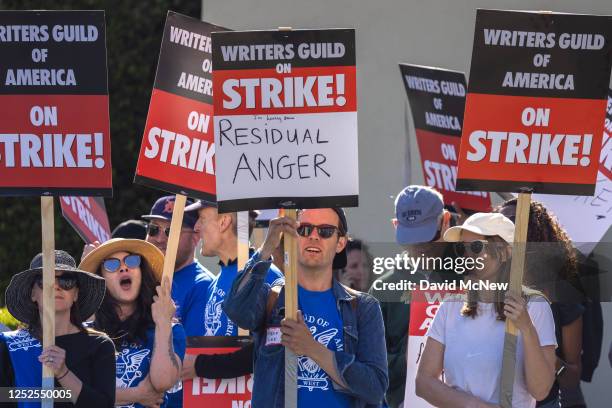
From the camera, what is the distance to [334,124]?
5.74 m

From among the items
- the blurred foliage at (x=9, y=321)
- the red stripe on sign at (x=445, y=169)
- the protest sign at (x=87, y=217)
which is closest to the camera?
the blurred foliage at (x=9, y=321)

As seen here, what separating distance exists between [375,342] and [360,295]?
0.72ft

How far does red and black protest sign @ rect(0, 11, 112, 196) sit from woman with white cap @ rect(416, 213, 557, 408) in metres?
1.60

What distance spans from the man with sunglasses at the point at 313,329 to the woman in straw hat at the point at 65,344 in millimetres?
595

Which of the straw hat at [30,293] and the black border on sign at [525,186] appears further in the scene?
the straw hat at [30,293]

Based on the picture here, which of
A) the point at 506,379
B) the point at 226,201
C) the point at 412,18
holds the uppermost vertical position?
the point at 412,18

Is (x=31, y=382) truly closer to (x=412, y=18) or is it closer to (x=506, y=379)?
(x=506, y=379)

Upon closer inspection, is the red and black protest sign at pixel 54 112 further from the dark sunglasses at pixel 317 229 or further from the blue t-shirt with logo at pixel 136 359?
the dark sunglasses at pixel 317 229

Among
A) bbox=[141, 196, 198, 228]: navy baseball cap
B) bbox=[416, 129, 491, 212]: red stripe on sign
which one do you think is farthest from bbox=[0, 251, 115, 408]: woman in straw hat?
bbox=[416, 129, 491, 212]: red stripe on sign

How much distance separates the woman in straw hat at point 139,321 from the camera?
6.02m

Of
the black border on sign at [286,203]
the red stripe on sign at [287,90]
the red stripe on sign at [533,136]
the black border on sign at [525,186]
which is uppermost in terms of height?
the red stripe on sign at [287,90]

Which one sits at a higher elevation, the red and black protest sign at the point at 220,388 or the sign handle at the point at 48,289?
the sign handle at the point at 48,289

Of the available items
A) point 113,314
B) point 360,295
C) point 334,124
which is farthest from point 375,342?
point 113,314

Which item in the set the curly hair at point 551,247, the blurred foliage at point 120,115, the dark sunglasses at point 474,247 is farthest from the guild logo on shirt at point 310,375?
the blurred foliage at point 120,115
